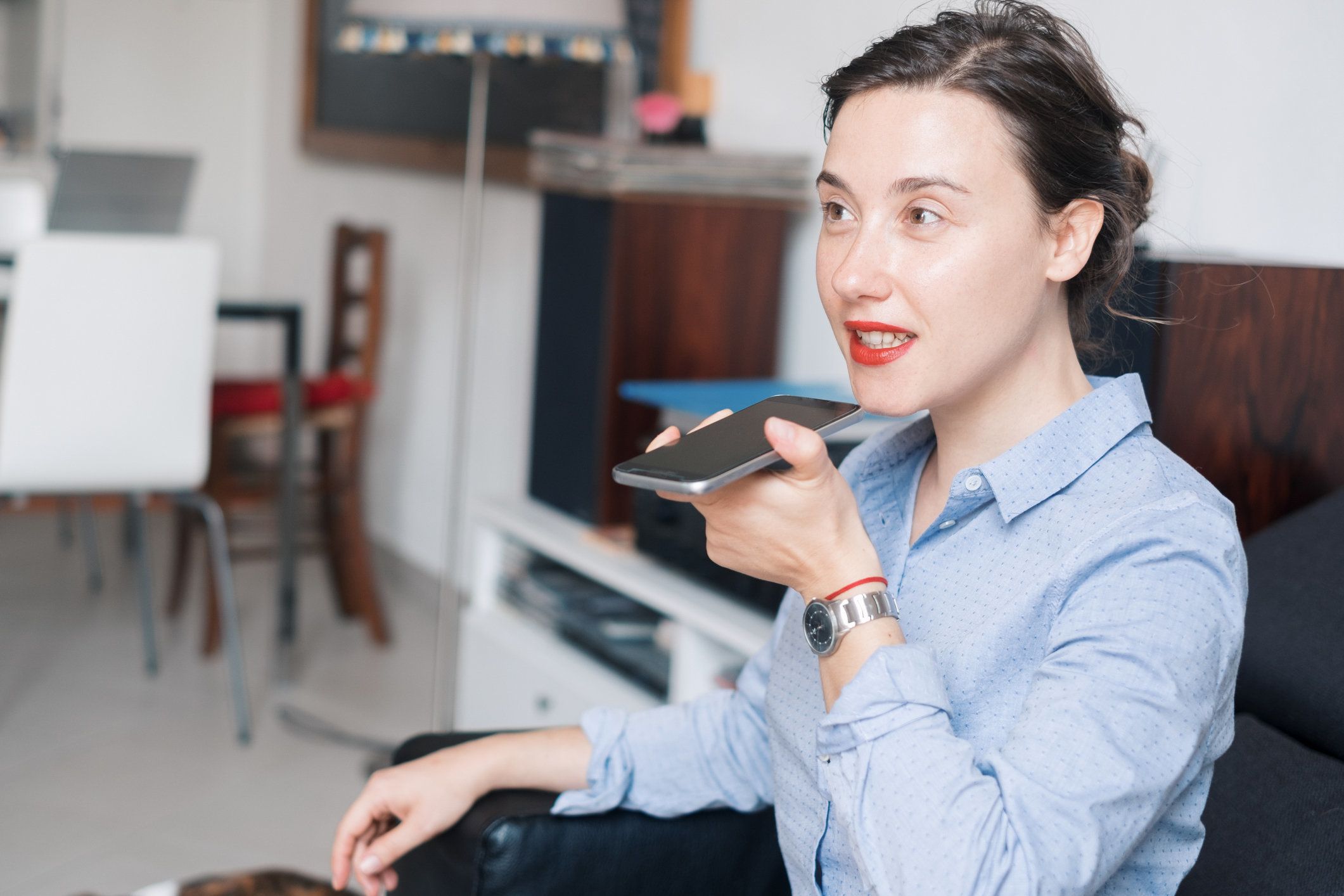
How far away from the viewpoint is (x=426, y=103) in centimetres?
301

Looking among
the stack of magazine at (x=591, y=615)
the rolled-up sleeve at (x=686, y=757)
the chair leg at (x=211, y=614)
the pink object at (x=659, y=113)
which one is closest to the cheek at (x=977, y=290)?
the rolled-up sleeve at (x=686, y=757)

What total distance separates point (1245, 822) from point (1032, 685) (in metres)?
0.29

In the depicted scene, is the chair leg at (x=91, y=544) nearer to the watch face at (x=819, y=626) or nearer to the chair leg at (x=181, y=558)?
the chair leg at (x=181, y=558)

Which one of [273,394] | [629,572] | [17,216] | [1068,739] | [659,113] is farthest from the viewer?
[273,394]

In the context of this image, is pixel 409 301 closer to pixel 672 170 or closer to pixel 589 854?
pixel 672 170

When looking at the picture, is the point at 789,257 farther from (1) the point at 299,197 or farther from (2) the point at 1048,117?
(1) the point at 299,197

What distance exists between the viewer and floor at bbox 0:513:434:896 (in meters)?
1.99

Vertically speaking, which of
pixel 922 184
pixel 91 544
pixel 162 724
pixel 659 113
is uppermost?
pixel 659 113

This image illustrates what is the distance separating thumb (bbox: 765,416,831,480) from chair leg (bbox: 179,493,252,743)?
77.9 inches

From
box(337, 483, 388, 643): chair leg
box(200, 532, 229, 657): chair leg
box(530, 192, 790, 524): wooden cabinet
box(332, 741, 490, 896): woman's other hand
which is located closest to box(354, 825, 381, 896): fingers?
box(332, 741, 490, 896): woman's other hand

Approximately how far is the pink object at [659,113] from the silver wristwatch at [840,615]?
1.52m

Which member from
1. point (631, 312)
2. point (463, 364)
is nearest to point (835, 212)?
point (631, 312)

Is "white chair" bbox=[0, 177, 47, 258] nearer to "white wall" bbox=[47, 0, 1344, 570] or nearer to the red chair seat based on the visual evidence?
"white wall" bbox=[47, 0, 1344, 570]

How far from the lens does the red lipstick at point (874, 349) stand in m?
0.78
